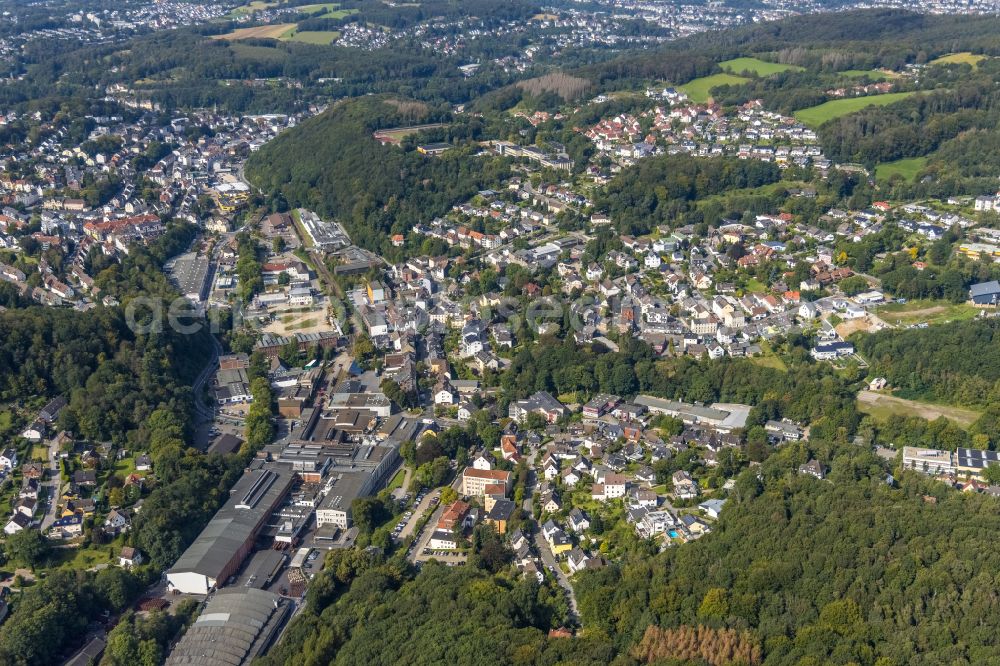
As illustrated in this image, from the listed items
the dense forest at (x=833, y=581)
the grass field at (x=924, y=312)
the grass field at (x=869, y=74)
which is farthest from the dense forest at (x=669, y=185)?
the dense forest at (x=833, y=581)

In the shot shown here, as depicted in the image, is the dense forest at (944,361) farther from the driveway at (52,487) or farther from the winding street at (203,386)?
the driveway at (52,487)

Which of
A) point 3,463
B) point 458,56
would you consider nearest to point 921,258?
point 3,463

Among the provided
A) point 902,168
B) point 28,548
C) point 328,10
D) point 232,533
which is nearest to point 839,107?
point 902,168

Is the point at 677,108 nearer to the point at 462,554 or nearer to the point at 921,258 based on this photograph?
the point at 921,258

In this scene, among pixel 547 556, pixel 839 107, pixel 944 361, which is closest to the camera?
pixel 547 556

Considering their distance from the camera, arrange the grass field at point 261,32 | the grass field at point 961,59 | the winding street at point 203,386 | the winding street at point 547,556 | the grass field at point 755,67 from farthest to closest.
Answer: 1. the grass field at point 261,32
2. the grass field at point 755,67
3. the grass field at point 961,59
4. the winding street at point 203,386
5. the winding street at point 547,556

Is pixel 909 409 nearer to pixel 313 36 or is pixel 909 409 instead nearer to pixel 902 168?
pixel 902 168
